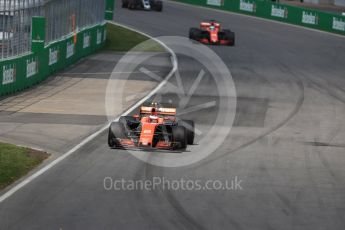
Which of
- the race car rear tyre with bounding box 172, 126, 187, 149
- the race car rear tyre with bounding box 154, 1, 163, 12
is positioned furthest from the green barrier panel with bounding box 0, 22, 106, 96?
the race car rear tyre with bounding box 154, 1, 163, 12

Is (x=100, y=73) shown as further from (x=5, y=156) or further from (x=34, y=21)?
(x=5, y=156)

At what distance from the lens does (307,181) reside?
18109mm

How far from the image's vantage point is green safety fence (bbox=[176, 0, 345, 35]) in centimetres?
5734

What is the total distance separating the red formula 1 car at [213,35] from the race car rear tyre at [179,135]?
2731cm

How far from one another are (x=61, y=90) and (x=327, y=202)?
54.2 feet

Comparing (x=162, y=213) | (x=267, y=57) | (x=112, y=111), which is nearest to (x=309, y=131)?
(x=112, y=111)

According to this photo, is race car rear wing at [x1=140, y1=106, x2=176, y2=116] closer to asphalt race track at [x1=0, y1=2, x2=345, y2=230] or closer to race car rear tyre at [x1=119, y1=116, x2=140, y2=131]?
race car rear tyre at [x1=119, y1=116, x2=140, y2=131]

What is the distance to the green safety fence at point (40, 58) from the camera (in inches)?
1155

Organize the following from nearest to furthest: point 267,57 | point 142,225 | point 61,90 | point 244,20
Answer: point 142,225, point 61,90, point 267,57, point 244,20

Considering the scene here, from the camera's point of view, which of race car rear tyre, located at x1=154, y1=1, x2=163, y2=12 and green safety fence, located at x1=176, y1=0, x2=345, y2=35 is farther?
race car rear tyre, located at x1=154, y1=1, x2=163, y2=12

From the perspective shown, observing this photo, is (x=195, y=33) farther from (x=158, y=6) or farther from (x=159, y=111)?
(x=159, y=111)

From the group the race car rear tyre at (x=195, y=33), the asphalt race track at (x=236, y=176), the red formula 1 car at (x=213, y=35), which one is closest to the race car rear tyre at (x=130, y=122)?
the asphalt race track at (x=236, y=176)

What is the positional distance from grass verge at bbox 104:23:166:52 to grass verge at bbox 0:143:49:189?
24.5 m

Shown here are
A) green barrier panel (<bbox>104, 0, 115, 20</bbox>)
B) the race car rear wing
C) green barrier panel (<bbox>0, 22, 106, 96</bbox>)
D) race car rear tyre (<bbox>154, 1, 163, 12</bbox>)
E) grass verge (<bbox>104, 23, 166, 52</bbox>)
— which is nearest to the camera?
the race car rear wing
